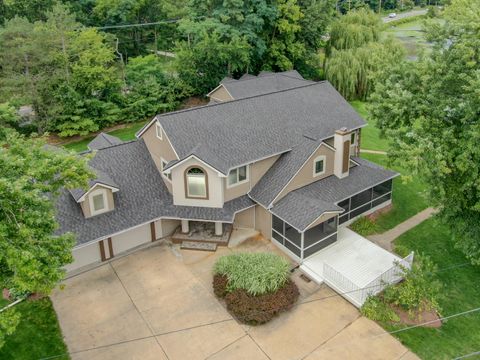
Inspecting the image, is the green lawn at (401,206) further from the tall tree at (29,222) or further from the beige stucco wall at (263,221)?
the tall tree at (29,222)

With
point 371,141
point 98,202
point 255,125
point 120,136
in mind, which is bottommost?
point 371,141

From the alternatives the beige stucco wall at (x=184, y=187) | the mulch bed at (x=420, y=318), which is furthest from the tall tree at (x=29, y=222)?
the mulch bed at (x=420, y=318)

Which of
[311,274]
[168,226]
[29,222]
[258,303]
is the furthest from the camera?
[168,226]

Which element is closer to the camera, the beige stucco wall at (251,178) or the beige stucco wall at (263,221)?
the beige stucco wall at (251,178)

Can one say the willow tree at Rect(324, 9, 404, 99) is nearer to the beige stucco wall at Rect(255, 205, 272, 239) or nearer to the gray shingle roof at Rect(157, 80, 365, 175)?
the gray shingle roof at Rect(157, 80, 365, 175)

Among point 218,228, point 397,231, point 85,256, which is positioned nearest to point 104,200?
point 85,256

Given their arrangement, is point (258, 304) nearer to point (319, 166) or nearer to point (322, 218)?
point (322, 218)

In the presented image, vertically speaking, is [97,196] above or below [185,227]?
above
